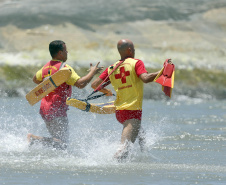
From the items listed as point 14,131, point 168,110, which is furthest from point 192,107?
point 14,131

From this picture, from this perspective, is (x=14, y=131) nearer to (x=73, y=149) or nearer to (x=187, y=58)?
(x=73, y=149)

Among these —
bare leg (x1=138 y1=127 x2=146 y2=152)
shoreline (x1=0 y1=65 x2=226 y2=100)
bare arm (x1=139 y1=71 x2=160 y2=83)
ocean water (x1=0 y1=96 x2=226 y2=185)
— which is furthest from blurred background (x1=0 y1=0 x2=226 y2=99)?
bare arm (x1=139 y1=71 x2=160 y2=83)

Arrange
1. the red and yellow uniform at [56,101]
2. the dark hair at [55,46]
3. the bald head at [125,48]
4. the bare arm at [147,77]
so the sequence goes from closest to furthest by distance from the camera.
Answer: the bare arm at [147,77] → the bald head at [125,48] → the red and yellow uniform at [56,101] → the dark hair at [55,46]

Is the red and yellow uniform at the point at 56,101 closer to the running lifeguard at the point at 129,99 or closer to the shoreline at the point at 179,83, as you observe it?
the running lifeguard at the point at 129,99

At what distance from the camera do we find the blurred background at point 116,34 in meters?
23.9

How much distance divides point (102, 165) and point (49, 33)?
20321mm

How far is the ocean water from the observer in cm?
665

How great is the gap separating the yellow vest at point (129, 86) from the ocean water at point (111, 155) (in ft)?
2.32

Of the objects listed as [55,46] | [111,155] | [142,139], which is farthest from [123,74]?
[55,46]

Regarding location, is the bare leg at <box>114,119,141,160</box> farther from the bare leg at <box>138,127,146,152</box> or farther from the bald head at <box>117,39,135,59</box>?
the bald head at <box>117,39,135,59</box>

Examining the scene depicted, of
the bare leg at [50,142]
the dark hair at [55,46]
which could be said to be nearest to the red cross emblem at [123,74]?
the dark hair at [55,46]

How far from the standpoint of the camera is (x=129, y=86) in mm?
7543

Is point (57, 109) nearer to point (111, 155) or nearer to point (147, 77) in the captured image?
point (111, 155)

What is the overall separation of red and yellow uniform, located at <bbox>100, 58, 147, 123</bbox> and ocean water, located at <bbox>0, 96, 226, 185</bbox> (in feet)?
2.00
